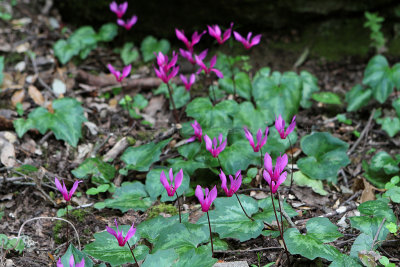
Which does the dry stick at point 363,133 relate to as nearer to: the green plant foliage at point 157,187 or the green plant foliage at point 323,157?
the green plant foliage at point 323,157

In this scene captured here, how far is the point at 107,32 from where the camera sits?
420 centimetres

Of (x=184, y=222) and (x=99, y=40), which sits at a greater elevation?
(x=99, y=40)

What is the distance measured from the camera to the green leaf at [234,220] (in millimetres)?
2121

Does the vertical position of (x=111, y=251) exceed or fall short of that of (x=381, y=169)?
it exceeds it

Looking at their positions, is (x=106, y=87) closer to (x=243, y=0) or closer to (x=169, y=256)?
(x=243, y=0)

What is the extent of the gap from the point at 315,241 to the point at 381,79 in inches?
75.1

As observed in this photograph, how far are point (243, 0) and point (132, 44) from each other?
113 centimetres

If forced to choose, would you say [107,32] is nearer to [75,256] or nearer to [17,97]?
[17,97]

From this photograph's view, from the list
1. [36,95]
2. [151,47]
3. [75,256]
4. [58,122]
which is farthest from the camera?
[151,47]

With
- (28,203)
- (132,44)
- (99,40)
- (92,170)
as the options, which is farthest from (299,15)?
(28,203)

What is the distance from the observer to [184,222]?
223 centimetres

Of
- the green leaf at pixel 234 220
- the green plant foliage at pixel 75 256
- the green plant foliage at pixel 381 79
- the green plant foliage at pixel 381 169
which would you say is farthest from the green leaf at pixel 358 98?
the green plant foliage at pixel 75 256

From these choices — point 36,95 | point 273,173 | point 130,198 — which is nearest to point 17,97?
point 36,95

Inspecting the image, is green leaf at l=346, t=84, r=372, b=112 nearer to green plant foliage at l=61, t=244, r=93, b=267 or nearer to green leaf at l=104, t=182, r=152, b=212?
green leaf at l=104, t=182, r=152, b=212
